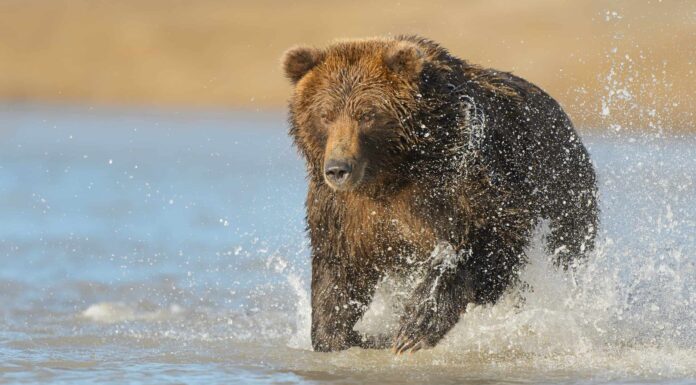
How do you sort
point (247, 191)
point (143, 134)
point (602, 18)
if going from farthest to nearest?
point (602, 18) → point (143, 134) → point (247, 191)

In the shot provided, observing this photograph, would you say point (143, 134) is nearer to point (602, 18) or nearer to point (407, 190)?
point (602, 18)

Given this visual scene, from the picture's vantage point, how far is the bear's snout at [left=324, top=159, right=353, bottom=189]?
6.84 metres

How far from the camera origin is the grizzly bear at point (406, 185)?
282 inches

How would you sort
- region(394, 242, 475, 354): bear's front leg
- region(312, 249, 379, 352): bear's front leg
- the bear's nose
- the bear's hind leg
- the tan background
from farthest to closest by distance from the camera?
the tan background
the bear's hind leg
region(312, 249, 379, 352): bear's front leg
region(394, 242, 475, 354): bear's front leg
the bear's nose

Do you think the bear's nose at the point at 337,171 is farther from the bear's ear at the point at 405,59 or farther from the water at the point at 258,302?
the water at the point at 258,302

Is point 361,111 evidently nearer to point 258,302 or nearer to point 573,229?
point 573,229

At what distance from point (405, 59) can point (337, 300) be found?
1460 mm

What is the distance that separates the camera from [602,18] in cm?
3716

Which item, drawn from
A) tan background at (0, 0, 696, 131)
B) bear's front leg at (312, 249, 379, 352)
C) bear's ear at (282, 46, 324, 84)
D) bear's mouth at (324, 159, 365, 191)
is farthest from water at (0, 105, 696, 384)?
tan background at (0, 0, 696, 131)

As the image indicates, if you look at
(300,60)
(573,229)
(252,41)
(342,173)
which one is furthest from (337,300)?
(252,41)

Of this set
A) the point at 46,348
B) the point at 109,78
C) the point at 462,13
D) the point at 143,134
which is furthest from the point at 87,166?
the point at 462,13

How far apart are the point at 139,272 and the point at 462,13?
31.4 m

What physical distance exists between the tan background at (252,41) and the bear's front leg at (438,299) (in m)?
25.0

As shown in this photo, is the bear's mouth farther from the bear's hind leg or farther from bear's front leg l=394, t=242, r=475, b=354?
the bear's hind leg
